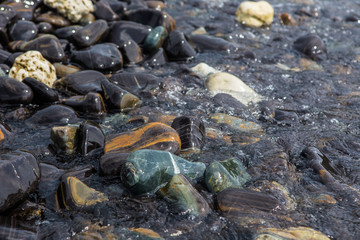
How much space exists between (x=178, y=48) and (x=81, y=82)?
6.37 feet

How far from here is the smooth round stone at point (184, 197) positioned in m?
3.21

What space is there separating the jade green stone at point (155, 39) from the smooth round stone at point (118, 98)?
68.9 inches

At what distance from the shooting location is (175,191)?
10.8 ft

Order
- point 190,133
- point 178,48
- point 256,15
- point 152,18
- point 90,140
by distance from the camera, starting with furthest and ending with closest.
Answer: point 256,15, point 152,18, point 178,48, point 190,133, point 90,140

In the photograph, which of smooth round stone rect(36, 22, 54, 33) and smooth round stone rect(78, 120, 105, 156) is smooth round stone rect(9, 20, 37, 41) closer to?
smooth round stone rect(36, 22, 54, 33)

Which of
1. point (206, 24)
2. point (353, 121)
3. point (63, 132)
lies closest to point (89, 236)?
point (63, 132)

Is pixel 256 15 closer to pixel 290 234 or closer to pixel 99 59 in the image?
pixel 99 59

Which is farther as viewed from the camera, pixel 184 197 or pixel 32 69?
pixel 32 69

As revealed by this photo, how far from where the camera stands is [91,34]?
6551mm

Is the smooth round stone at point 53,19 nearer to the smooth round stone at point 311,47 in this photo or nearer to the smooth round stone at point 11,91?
the smooth round stone at point 11,91

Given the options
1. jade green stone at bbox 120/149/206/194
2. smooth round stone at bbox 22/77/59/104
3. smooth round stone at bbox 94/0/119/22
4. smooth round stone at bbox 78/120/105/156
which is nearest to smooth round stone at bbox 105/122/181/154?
smooth round stone at bbox 78/120/105/156

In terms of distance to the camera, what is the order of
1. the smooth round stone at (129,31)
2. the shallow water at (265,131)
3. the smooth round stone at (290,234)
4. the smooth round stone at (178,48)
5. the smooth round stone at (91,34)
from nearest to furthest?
the smooth round stone at (290,234) → the shallow water at (265,131) → the smooth round stone at (91,34) → the smooth round stone at (178,48) → the smooth round stone at (129,31)

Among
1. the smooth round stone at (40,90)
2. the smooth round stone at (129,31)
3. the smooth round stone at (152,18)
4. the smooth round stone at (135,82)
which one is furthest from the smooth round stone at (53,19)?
the smooth round stone at (40,90)

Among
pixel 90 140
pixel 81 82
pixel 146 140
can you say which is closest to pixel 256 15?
pixel 81 82
